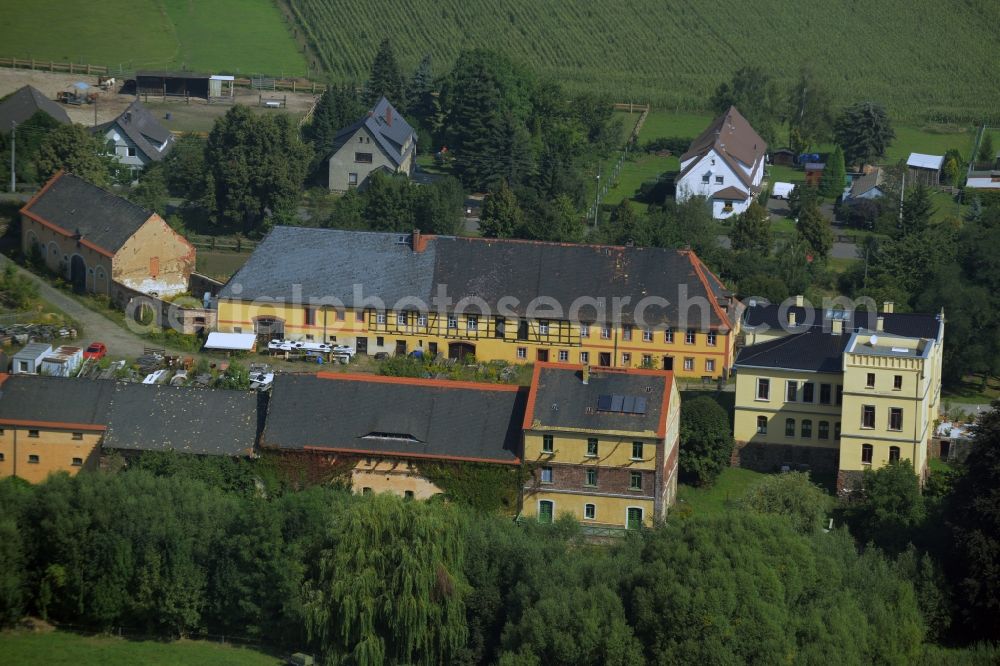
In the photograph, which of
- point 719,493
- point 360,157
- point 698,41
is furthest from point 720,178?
point 698,41

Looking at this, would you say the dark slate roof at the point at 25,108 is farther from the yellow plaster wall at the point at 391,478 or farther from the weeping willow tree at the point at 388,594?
the weeping willow tree at the point at 388,594

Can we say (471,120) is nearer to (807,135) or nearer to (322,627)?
(807,135)

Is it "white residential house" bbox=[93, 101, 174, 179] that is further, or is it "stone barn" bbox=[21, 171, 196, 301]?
"white residential house" bbox=[93, 101, 174, 179]

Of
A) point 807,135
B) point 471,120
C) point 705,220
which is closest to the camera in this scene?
point 705,220

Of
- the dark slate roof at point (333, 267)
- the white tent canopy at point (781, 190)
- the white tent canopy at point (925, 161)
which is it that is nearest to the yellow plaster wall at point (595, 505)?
the dark slate roof at point (333, 267)

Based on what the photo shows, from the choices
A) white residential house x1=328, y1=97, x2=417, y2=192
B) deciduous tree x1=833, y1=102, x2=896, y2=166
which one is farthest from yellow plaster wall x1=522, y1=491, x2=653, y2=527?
deciduous tree x1=833, y1=102, x2=896, y2=166

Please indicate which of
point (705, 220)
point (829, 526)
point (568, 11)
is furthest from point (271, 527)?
point (568, 11)

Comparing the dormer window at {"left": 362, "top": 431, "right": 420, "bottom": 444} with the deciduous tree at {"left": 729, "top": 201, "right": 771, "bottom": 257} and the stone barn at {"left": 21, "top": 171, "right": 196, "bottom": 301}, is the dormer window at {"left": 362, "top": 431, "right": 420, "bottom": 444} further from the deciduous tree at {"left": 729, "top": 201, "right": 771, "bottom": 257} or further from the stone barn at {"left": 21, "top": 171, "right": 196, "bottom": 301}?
the deciduous tree at {"left": 729, "top": 201, "right": 771, "bottom": 257}

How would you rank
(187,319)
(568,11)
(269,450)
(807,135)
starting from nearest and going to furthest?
(269,450), (187,319), (807,135), (568,11)

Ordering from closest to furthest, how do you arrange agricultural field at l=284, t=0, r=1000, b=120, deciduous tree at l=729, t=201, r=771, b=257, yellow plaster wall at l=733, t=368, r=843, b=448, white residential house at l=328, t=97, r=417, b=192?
yellow plaster wall at l=733, t=368, r=843, b=448 < deciduous tree at l=729, t=201, r=771, b=257 < white residential house at l=328, t=97, r=417, b=192 < agricultural field at l=284, t=0, r=1000, b=120
